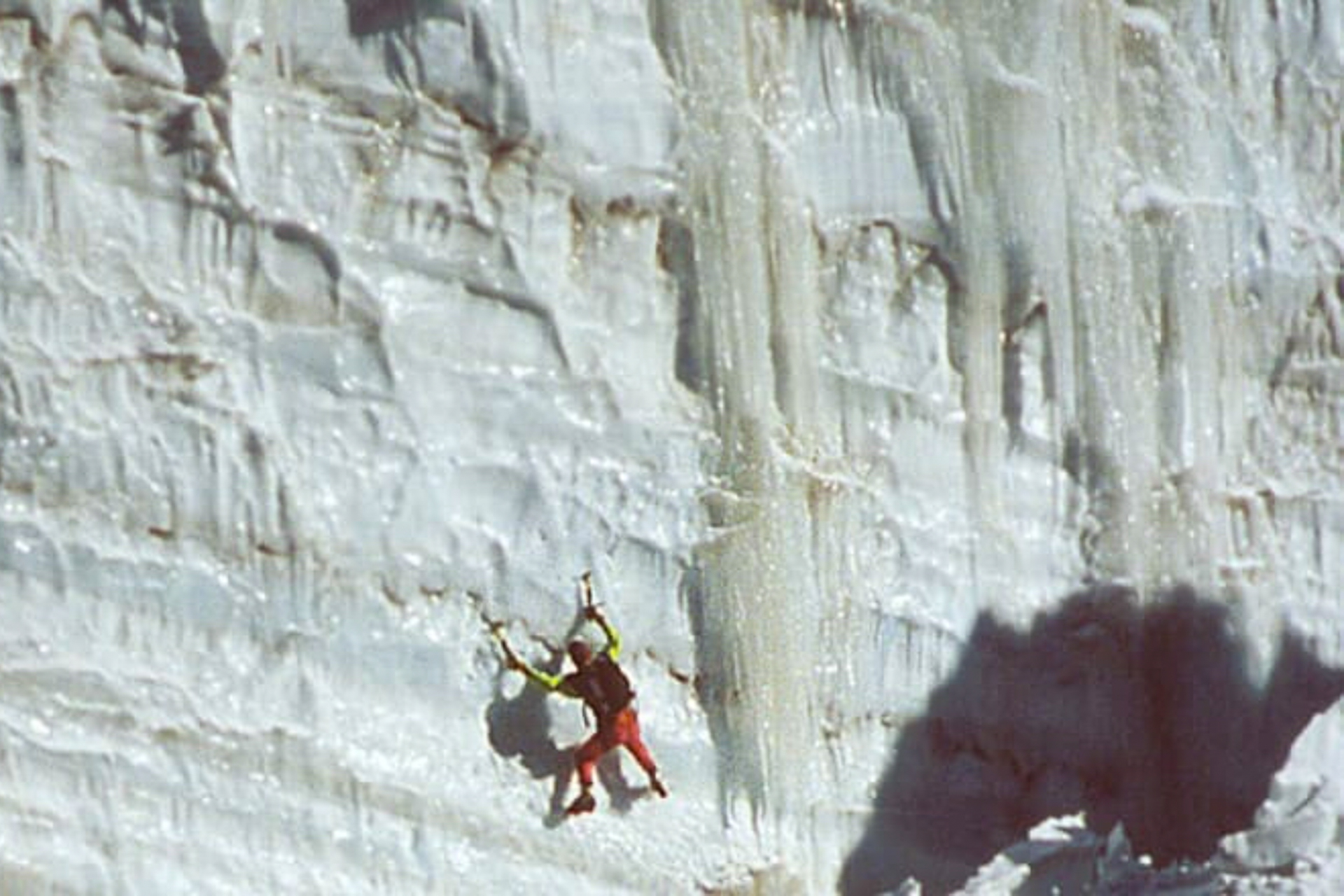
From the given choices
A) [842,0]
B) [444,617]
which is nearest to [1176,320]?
[842,0]

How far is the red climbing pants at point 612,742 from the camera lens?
160cm

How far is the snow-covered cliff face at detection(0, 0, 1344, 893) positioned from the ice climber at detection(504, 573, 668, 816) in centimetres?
3

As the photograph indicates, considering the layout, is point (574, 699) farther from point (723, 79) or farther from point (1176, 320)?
point (1176, 320)

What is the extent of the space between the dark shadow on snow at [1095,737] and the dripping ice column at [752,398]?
4.4 inches

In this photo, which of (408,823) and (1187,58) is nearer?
(408,823)

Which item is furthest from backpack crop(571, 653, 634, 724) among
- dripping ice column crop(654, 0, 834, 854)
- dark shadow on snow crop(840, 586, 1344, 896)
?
dark shadow on snow crop(840, 586, 1344, 896)

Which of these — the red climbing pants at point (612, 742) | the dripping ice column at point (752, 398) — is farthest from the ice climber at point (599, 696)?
the dripping ice column at point (752, 398)

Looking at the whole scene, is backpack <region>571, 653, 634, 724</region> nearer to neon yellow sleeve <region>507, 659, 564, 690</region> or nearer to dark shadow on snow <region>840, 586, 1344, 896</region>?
neon yellow sleeve <region>507, 659, 564, 690</region>

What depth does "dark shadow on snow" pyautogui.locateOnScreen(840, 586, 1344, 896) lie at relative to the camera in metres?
1.81

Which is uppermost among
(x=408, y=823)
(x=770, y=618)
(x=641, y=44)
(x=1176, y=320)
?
(x=641, y=44)

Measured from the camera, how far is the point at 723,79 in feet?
5.55

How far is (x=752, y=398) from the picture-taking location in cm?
172

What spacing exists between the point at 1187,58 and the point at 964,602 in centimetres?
49

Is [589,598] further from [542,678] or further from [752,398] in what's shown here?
[752,398]
